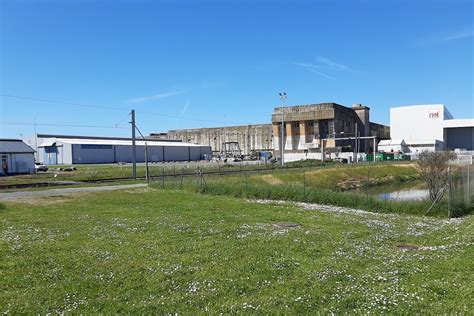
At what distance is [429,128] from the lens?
11231 centimetres

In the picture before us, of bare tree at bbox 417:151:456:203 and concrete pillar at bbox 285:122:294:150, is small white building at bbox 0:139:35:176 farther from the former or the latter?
concrete pillar at bbox 285:122:294:150

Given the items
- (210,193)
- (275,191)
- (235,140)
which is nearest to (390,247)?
(275,191)

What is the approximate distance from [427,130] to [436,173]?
10065cm

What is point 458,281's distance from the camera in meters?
6.77

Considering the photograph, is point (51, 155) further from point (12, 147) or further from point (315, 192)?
point (315, 192)

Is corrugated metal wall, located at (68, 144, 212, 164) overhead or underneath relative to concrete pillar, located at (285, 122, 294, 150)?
underneath

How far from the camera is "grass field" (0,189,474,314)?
614 cm

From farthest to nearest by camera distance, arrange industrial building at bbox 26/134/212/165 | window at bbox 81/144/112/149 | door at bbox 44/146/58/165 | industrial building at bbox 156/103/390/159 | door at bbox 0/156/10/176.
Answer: industrial building at bbox 156/103/390/159 < door at bbox 44/146/58/165 < window at bbox 81/144/112/149 < industrial building at bbox 26/134/212/165 < door at bbox 0/156/10/176

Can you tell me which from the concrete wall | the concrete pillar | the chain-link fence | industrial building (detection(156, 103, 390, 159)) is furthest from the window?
the concrete wall

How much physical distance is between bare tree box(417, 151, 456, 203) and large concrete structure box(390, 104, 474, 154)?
88368mm

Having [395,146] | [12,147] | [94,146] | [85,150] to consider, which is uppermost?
[94,146]

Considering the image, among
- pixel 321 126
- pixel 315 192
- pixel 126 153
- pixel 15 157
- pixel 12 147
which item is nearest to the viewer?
pixel 315 192

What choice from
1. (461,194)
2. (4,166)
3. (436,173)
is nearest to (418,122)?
(436,173)

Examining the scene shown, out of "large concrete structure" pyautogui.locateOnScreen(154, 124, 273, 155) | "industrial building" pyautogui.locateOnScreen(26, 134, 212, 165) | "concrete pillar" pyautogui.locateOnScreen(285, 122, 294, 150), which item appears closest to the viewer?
Answer: "industrial building" pyautogui.locateOnScreen(26, 134, 212, 165)
